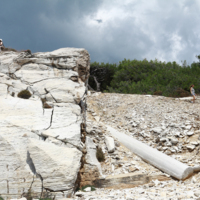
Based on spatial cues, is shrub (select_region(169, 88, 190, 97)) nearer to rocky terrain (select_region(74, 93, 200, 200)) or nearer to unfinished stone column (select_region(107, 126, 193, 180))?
rocky terrain (select_region(74, 93, 200, 200))

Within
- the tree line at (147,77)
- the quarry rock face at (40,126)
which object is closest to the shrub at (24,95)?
the quarry rock face at (40,126)

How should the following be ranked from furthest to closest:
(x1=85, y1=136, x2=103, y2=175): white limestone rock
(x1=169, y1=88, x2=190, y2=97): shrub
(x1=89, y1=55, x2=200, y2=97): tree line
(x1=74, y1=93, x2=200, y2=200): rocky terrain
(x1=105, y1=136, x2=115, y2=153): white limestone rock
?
(x1=89, y1=55, x2=200, y2=97): tree line < (x1=169, y1=88, x2=190, y2=97): shrub < (x1=105, y1=136, x2=115, y2=153): white limestone rock < (x1=85, y1=136, x2=103, y2=175): white limestone rock < (x1=74, y1=93, x2=200, y2=200): rocky terrain

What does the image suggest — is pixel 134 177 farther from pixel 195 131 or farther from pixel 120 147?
pixel 195 131

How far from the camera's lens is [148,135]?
1162cm

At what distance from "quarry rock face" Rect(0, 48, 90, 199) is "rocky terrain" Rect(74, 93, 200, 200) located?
1.28 meters

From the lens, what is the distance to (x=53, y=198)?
6.02 m

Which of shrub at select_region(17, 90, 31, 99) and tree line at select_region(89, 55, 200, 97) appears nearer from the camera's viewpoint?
shrub at select_region(17, 90, 31, 99)

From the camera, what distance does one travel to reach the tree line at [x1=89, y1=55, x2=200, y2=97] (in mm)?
22953

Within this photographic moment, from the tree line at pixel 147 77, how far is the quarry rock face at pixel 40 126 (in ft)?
46.3

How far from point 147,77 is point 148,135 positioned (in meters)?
15.8

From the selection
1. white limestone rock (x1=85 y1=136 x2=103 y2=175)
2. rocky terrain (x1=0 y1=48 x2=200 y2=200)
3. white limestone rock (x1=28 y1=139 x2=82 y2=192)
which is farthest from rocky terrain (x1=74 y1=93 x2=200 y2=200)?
white limestone rock (x1=28 y1=139 x2=82 y2=192)

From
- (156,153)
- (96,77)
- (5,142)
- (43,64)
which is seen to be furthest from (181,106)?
(96,77)

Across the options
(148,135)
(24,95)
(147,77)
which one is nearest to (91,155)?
(24,95)

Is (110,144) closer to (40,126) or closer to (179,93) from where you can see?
(40,126)
